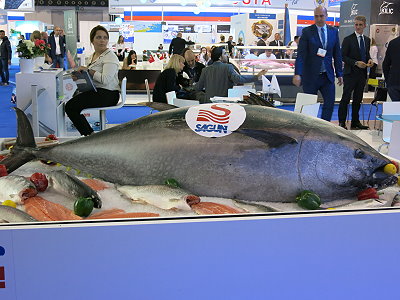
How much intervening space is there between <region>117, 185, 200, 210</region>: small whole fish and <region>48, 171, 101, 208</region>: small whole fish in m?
0.17

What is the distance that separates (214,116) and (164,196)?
0.44 m

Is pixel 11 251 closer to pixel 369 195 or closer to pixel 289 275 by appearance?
pixel 289 275

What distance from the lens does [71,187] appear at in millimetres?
2055

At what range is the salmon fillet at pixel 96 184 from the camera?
220cm

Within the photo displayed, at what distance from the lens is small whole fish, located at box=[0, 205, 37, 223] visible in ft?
5.58

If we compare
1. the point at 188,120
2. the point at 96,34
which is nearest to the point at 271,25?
the point at 96,34

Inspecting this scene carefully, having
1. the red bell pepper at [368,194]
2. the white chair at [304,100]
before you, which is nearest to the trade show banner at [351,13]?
the white chair at [304,100]

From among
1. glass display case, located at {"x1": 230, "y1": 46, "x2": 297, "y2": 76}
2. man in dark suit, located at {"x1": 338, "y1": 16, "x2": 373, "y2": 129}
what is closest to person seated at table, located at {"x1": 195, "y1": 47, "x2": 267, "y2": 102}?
man in dark suit, located at {"x1": 338, "y1": 16, "x2": 373, "y2": 129}

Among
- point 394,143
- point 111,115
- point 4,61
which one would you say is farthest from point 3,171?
point 4,61

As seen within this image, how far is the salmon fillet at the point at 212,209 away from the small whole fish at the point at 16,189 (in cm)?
65

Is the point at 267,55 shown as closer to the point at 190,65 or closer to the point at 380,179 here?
the point at 190,65

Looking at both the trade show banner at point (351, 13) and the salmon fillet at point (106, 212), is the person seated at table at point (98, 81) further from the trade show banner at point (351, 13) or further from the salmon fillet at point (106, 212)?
the trade show banner at point (351, 13)

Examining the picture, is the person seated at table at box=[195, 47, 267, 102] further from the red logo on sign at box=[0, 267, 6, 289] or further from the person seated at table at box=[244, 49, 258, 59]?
the red logo on sign at box=[0, 267, 6, 289]

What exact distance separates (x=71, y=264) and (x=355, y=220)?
35.9 inches
